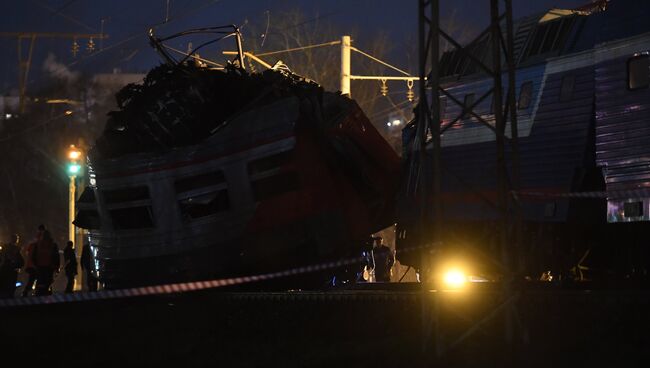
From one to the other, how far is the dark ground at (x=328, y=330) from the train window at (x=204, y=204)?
1.60 metres

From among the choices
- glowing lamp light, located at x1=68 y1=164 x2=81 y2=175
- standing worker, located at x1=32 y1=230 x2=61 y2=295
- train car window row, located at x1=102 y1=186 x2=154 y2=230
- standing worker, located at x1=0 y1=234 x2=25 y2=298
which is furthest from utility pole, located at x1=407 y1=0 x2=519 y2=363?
glowing lamp light, located at x1=68 y1=164 x2=81 y2=175

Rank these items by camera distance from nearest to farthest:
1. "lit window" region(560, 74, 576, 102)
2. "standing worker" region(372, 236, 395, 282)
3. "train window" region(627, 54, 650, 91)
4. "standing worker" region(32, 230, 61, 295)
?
"train window" region(627, 54, 650, 91), "lit window" region(560, 74, 576, 102), "standing worker" region(32, 230, 61, 295), "standing worker" region(372, 236, 395, 282)

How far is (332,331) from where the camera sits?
10.7m

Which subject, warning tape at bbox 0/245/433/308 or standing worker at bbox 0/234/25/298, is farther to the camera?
standing worker at bbox 0/234/25/298

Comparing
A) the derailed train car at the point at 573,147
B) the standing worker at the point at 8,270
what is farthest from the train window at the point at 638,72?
the standing worker at the point at 8,270

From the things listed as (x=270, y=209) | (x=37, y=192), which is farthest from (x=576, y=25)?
(x=37, y=192)

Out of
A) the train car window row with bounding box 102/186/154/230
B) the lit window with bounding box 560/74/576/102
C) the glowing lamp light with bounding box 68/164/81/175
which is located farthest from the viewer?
the glowing lamp light with bounding box 68/164/81/175

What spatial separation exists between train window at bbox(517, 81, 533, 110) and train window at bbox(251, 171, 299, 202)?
14.1 feet

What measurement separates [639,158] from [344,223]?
5322mm

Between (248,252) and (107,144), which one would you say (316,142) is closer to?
(248,252)

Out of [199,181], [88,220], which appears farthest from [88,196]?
[199,181]

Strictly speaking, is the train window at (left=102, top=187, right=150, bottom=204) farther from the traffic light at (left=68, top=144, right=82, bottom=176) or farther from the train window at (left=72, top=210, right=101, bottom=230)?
the traffic light at (left=68, top=144, right=82, bottom=176)

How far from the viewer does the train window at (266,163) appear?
14648 mm

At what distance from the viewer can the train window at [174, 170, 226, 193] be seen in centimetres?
1494
